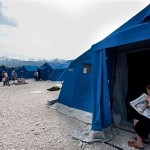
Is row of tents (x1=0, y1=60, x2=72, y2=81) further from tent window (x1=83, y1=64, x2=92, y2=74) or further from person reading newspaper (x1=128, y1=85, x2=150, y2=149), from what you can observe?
person reading newspaper (x1=128, y1=85, x2=150, y2=149)

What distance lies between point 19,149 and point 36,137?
0.80m

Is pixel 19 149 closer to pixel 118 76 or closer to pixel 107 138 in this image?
pixel 107 138

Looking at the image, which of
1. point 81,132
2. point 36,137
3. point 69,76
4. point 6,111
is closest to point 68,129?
point 81,132

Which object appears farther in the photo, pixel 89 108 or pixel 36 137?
pixel 89 108

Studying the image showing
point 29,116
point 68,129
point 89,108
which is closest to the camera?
point 68,129

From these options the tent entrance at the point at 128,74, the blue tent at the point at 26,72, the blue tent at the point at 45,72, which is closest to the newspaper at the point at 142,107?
the tent entrance at the point at 128,74

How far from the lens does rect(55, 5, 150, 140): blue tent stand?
5004 millimetres

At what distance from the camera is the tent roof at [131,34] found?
431cm

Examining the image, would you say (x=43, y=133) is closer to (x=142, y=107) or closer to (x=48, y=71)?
(x=142, y=107)

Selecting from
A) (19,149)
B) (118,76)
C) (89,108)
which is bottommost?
(19,149)

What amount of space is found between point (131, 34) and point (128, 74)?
2447 mm

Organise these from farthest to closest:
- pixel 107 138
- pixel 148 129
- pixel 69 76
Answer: pixel 69 76 < pixel 107 138 < pixel 148 129

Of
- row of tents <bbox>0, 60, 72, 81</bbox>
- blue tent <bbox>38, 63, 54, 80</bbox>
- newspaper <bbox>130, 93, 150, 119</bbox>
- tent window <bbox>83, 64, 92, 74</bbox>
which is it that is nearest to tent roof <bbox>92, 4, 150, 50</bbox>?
newspaper <bbox>130, 93, 150, 119</bbox>

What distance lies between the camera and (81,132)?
5832 mm
